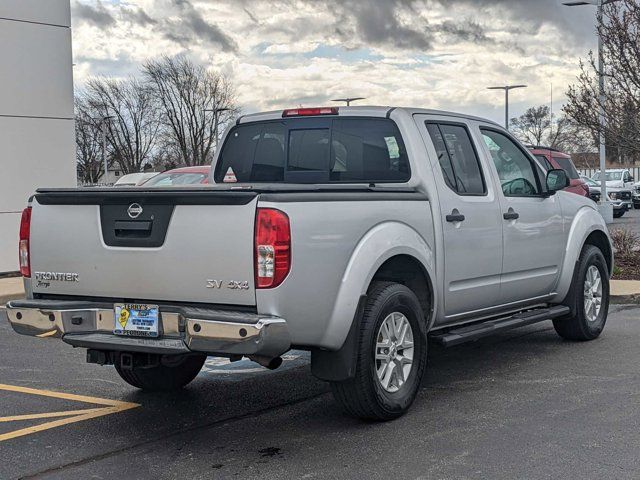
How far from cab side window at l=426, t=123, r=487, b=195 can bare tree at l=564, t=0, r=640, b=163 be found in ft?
28.8

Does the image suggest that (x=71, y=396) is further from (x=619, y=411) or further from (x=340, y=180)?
(x=619, y=411)

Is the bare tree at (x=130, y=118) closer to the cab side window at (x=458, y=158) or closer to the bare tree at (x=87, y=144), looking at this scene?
the bare tree at (x=87, y=144)

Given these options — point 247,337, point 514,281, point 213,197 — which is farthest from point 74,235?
point 514,281

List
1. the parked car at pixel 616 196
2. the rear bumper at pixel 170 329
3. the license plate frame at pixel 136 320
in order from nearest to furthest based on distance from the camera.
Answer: the rear bumper at pixel 170 329 → the license plate frame at pixel 136 320 → the parked car at pixel 616 196

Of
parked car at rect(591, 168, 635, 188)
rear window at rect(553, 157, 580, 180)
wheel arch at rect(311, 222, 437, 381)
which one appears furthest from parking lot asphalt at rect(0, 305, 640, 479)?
parked car at rect(591, 168, 635, 188)

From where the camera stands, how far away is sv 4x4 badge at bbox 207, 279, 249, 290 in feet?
15.4

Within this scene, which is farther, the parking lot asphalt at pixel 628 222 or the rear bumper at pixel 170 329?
the parking lot asphalt at pixel 628 222

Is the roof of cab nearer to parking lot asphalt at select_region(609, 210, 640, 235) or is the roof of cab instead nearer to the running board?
the running board

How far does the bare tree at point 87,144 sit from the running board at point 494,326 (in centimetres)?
5355

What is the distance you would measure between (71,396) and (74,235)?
1.69m

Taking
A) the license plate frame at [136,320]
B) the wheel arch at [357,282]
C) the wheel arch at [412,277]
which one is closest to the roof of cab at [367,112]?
the wheel arch at [357,282]

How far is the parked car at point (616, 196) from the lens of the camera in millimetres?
30172

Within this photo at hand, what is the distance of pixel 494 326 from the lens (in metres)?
6.57

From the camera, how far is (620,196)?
31781 mm
